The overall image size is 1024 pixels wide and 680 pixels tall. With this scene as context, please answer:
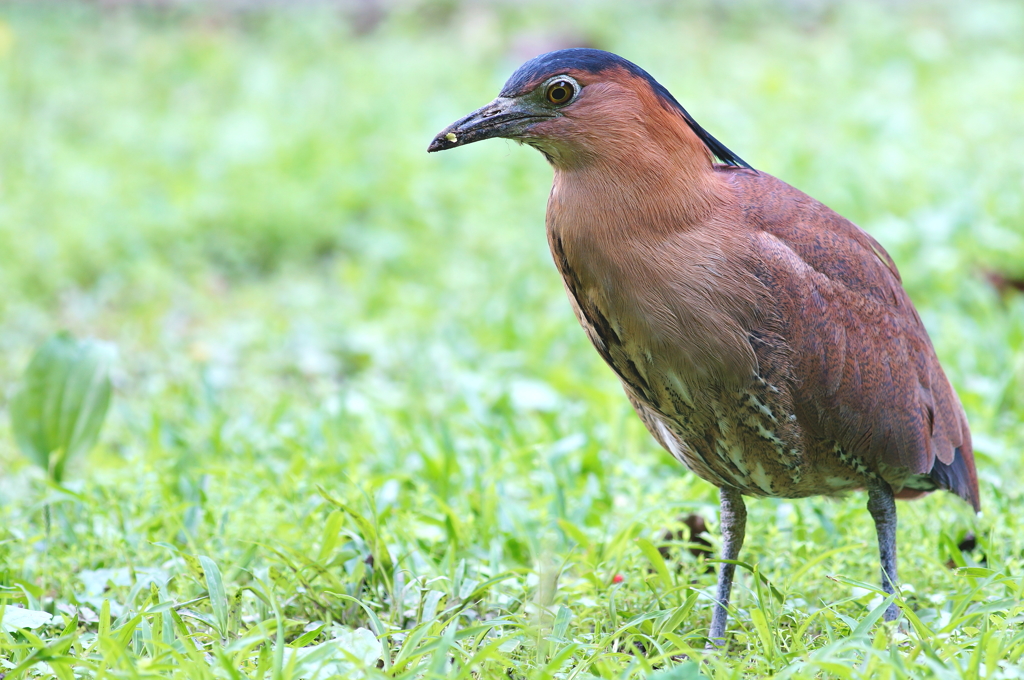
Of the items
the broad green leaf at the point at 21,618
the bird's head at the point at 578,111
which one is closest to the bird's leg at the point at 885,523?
the bird's head at the point at 578,111

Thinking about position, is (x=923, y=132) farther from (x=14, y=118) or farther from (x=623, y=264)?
(x=14, y=118)

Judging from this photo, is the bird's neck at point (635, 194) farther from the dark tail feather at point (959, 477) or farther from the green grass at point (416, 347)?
the dark tail feather at point (959, 477)

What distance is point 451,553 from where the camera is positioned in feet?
11.1

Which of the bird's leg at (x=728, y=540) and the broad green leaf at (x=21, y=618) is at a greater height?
the bird's leg at (x=728, y=540)

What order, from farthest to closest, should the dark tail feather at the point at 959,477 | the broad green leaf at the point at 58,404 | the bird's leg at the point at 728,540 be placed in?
1. the broad green leaf at the point at 58,404
2. the dark tail feather at the point at 959,477
3. the bird's leg at the point at 728,540

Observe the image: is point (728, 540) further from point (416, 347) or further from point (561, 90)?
point (416, 347)

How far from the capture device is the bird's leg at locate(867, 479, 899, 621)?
321cm

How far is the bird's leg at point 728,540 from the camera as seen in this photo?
10.3 ft

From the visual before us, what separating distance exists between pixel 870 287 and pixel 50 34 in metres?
9.69

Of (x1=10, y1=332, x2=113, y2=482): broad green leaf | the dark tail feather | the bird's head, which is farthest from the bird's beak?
(x1=10, y1=332, x2=113, y2=482): broad green leaf

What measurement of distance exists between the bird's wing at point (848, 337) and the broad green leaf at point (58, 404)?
251 centimetres

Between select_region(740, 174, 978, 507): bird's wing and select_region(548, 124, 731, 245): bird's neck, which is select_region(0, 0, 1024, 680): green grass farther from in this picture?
select_region(548, 124, 731, 245): bird's neck

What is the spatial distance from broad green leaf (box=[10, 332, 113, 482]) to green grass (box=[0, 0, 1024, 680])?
0.18m

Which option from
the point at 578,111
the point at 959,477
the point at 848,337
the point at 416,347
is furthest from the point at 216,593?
the point at 416,347
